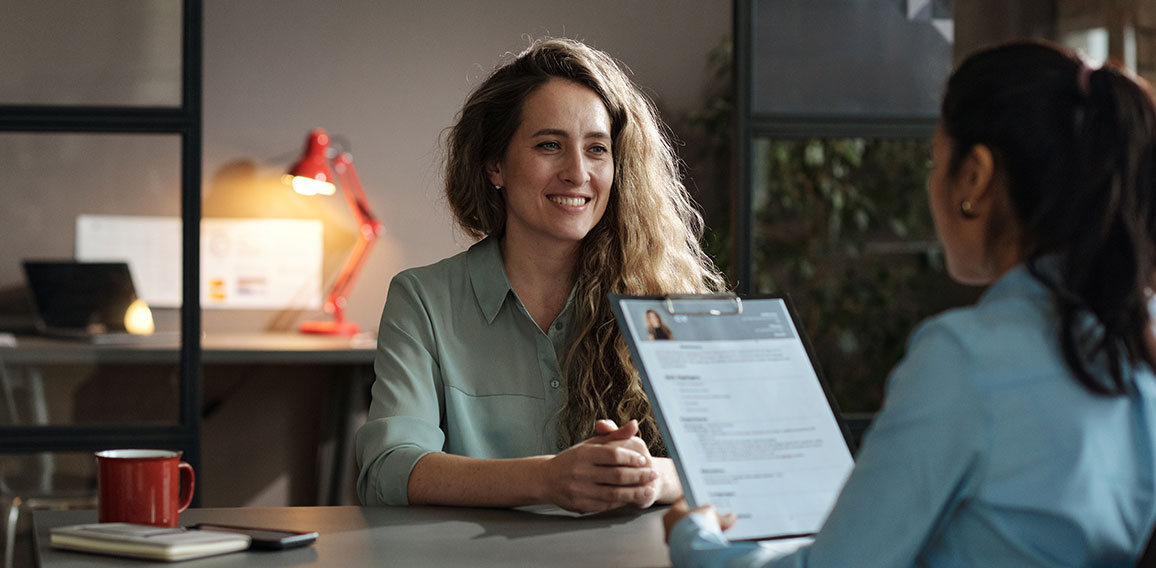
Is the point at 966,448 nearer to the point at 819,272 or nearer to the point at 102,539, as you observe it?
the point at 102,539

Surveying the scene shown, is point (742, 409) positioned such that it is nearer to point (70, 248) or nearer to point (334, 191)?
point (70, 248)

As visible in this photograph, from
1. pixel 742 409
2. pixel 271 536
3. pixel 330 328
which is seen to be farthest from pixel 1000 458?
pixel 330 328

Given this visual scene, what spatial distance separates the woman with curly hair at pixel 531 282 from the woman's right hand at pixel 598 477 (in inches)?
4.5

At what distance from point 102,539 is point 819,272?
2703 mm

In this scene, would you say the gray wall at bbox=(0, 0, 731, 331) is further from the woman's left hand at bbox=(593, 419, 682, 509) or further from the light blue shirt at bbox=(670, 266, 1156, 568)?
the light blue shirt at bbox=(670, 266, 1156, 568)

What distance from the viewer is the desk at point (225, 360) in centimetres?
263

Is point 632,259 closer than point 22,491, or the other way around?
point 632,259

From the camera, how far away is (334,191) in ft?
15.5

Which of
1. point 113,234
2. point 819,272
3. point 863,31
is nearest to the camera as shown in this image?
point 863,31

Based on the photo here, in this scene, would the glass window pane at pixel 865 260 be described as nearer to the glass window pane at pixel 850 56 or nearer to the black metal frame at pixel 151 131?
the glass window pane at pixel 850 56

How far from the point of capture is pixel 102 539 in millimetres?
1188

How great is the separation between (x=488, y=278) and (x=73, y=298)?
147 cm

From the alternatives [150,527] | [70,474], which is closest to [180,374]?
[70,474]

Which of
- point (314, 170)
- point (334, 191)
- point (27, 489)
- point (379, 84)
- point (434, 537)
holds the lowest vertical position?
point (27, 489)
